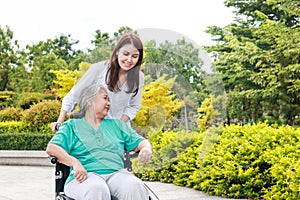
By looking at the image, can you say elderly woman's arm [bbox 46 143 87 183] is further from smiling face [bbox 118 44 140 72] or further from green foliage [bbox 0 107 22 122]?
green foliage [bbox 0 107 22 122]

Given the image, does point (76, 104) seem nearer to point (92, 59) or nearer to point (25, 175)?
point (92, 59)

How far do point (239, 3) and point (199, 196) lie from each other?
31.2 feet

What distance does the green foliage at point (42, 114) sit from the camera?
9.26m

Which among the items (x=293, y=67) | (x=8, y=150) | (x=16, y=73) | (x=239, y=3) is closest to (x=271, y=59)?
(x=293, y=67)

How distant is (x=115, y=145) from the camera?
7.75ft

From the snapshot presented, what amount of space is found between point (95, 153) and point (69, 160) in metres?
0.12

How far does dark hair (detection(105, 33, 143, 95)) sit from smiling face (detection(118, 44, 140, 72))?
0.05 ft

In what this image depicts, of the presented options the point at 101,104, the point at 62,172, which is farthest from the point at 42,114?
the point at 101,104

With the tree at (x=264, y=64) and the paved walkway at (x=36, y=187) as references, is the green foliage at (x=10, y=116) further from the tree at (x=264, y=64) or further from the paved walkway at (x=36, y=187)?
the tree at (x=264, y=64)

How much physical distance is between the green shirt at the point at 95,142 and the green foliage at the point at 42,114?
6979 mm

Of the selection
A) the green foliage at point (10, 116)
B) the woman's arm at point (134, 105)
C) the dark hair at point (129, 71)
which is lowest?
the green foliage at point (10, 116)

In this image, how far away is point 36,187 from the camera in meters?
6.12

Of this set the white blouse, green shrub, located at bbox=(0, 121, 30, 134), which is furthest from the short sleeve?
green shrub, located at bbox=(0, 121, 30, 134)

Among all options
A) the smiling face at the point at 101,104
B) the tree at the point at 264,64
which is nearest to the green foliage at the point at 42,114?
the tree at the point at 264,64
